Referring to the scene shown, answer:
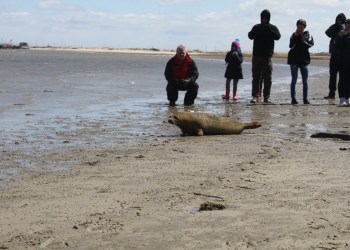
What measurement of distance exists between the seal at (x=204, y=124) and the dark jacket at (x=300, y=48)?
487 centimetres

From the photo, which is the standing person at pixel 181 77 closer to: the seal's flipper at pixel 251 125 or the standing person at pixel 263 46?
the standing person at pixel 263 46

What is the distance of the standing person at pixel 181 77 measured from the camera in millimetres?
13836

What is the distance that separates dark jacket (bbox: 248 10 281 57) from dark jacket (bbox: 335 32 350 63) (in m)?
1.29

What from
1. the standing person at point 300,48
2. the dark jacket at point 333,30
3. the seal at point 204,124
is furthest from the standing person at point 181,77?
the seal at point 204,124

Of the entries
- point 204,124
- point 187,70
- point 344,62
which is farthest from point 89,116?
point 344,62

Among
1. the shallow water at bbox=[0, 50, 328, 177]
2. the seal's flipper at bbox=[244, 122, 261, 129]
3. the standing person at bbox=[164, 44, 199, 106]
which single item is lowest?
the shallow water at bbox=[0, 50, 328, 177]

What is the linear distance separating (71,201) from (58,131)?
15.0 ft

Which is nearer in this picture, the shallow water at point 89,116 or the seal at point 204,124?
the shallow water at point 89,116

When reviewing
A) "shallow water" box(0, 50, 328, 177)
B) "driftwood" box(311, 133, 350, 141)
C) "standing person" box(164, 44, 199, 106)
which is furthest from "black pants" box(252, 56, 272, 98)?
"driftwood" box(311, 133, 350, 141)

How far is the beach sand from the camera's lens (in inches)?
156

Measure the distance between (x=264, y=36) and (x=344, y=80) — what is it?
6.38 feet

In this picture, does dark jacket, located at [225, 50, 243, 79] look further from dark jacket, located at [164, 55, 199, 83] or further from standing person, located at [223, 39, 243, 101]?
dark jacket, located at [164, 55, 199, 83]

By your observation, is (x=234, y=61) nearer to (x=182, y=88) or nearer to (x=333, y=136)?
(x=182, y=88)

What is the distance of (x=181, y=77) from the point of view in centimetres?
1396
